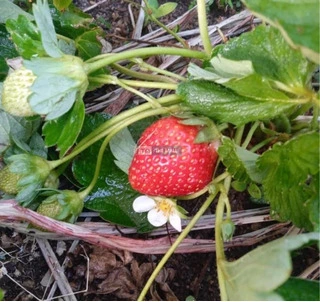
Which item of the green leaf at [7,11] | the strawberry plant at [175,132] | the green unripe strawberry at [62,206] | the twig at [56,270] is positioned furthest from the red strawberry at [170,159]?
the green leaf at [7,11]

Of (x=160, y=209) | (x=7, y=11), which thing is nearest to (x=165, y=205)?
(x=160, y=209)

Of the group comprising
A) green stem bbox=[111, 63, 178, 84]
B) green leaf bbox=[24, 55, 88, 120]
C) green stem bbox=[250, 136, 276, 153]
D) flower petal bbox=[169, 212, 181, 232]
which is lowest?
flower petal bbox=[169, 212, 181, 232]

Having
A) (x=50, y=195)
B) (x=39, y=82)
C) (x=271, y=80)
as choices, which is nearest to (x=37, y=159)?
(x=50, y=195)

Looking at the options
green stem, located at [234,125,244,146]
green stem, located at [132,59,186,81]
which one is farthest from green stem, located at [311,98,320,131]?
green stem, located at [132,59,186,81]

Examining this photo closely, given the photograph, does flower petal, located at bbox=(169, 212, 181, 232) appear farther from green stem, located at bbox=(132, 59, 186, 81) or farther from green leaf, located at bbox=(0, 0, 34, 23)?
green leaf, located at bbox=(0, 0, 34, 23)

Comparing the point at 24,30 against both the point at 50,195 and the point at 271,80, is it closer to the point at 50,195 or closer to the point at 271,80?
the point at 50,195
